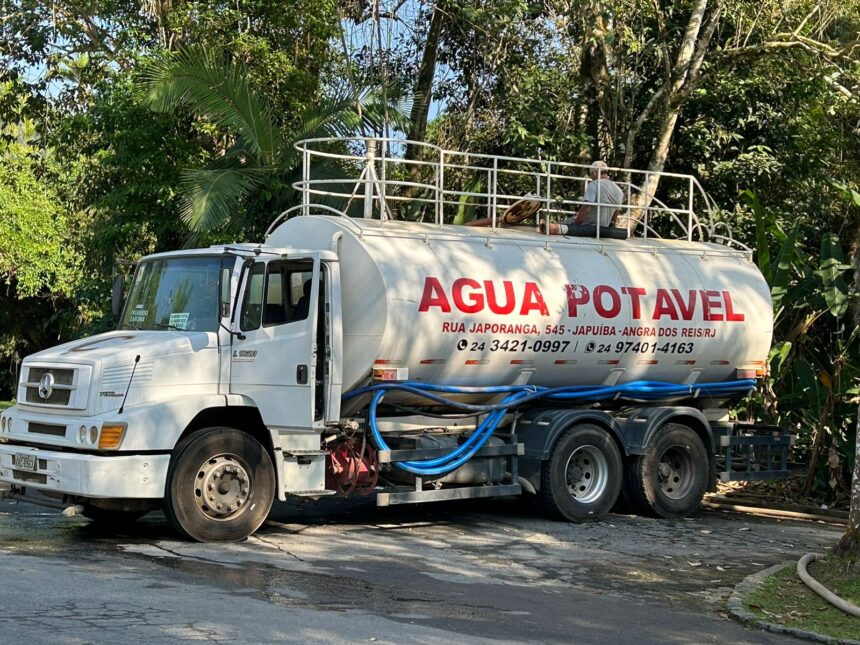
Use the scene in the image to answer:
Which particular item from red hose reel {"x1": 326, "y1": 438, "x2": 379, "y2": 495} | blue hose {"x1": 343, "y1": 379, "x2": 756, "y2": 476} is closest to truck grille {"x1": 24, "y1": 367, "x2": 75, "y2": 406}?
red hose reel {"x1": 326, "y1": 438, "x2": 379, "y2": 495}

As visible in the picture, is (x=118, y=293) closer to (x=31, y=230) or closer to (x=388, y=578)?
(x=388, y=578)

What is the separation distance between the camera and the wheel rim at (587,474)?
46.0 ft

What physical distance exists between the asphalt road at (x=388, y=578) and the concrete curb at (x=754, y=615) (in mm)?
108

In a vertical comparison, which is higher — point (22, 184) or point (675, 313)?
point (22, 184)

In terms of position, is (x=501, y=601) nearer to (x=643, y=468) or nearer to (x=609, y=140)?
(x=643, y=468)

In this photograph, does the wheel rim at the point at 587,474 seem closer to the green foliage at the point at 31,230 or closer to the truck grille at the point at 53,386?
the truck grille at the point at 53,386

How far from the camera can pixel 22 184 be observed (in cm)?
3462

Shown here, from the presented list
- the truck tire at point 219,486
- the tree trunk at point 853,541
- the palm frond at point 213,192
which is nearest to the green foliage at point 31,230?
the palm frond at point 213,192

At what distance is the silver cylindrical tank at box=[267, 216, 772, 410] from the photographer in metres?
A: 12.5

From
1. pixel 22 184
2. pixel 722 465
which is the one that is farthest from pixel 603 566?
pixel 22 184

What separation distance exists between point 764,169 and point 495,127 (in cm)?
483

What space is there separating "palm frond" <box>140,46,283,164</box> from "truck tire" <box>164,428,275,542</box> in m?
7.73

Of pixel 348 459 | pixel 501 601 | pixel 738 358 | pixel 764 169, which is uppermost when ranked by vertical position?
pixel 764 169

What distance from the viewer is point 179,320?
11.9 meters
